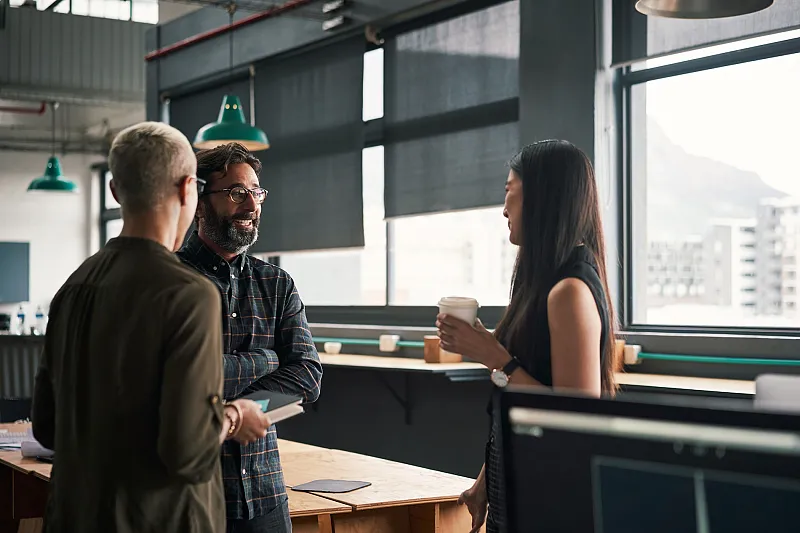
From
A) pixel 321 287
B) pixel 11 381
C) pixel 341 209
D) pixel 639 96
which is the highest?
pixel 639 96

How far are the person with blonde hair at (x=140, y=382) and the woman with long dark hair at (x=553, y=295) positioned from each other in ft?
2.07

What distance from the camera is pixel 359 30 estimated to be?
6.36m

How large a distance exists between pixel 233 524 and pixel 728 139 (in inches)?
131

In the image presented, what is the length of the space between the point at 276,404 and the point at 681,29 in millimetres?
3442

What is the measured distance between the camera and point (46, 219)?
12797mm

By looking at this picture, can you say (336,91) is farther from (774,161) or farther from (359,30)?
(774,161)

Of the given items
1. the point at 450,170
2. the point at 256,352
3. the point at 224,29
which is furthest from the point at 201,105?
the point at 256,352

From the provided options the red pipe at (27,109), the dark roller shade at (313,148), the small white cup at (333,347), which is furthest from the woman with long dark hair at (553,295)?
the red pipe at (27,109)

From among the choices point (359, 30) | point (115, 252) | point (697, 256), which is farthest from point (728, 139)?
point (115, 252)

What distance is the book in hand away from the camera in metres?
1.76

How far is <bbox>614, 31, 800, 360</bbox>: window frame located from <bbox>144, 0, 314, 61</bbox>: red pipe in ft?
7.91

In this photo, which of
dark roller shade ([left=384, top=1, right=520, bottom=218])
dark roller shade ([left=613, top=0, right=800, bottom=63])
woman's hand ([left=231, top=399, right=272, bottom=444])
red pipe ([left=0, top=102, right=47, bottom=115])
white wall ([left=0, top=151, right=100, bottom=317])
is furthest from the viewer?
white wall ([left=0, top=151, right=100, bottom=317])

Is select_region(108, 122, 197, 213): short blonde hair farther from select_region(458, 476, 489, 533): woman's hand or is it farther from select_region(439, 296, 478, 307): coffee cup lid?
select_region(458, 476, 489, 533): woman's hand

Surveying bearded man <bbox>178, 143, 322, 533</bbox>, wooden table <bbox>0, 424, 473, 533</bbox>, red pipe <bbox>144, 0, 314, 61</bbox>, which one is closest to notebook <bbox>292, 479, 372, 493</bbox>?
wooden table <bbox>0, 424, 473, 533</bbox>
